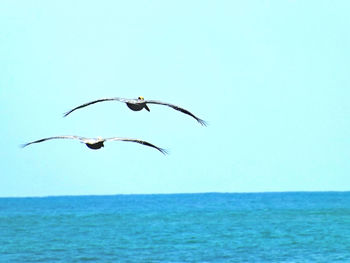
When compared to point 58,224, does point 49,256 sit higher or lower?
lower

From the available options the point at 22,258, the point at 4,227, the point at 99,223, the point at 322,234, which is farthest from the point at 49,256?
the point at 99,223

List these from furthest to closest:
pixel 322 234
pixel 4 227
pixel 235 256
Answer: pixel 4 227, pixel 322 234, pixel 235 256

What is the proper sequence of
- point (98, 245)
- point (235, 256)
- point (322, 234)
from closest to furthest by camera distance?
point (235, 256) < point (98, 245) < point (322, 234)

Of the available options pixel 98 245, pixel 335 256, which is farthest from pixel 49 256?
pixel 335 256

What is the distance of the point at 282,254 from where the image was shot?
52.7 metres

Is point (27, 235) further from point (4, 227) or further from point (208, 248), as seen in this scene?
point (208, 248)

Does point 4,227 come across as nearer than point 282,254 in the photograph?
No

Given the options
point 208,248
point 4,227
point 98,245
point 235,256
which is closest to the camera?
point 235,256

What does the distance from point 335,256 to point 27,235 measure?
84.6ft

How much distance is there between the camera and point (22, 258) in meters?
52.2

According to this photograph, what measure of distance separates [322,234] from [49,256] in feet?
69.3

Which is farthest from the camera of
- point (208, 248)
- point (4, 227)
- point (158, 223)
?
point (158, 223)

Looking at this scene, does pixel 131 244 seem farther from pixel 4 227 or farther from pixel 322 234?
pixel 4 227

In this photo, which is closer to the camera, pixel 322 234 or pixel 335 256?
pixel 335 256
